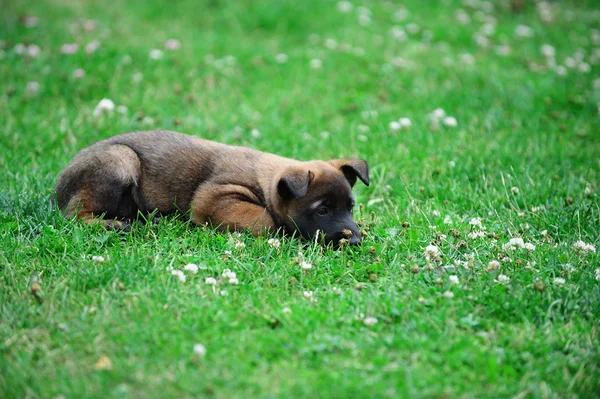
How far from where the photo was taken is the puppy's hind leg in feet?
15.8

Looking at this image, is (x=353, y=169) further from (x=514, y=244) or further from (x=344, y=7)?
(x=344, y=7)

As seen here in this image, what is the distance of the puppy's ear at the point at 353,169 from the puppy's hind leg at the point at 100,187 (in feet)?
5.59

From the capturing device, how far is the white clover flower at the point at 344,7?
10570mm

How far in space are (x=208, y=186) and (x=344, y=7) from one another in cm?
656

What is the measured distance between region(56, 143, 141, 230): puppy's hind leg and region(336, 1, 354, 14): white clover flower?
21.7ft

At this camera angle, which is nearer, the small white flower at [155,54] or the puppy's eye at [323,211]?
the puppy's eye at [323,211]

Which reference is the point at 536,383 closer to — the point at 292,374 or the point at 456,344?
the point at 456,344

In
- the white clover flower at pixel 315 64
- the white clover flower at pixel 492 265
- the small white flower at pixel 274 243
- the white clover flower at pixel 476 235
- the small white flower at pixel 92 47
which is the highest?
the small white flower at pixel 92 47

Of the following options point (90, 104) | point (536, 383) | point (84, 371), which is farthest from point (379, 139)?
point (84, 371)

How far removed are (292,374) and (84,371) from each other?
42.7 inches

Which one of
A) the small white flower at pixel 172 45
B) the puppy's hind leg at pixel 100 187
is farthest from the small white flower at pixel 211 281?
the small white flower at pixel 172 45

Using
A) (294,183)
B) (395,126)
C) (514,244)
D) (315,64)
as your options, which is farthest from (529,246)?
(315,64)

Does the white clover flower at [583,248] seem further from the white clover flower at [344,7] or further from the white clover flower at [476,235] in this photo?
the white clover flower at [344,7]

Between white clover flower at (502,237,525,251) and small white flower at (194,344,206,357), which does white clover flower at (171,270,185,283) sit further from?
white clover flower at (502,237,525,251)
